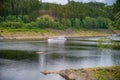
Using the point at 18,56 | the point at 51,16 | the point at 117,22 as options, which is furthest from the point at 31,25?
the point at 117,22

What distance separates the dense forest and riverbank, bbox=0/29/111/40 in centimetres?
342

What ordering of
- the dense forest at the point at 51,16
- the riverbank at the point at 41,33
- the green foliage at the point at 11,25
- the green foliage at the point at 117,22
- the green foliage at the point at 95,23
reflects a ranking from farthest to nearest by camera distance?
the green foliage at the point at 95,23 → the dense forest at the point at 51,16 → the green foliage at the point at 11,25 → the riverbank at the point at 41,33 → the green foliage at the point at 117,22

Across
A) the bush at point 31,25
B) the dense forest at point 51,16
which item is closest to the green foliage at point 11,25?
the dense forest at point 51,16

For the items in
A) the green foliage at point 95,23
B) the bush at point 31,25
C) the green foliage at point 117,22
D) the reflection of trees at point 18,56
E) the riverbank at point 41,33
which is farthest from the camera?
the green foliage at point 95,23

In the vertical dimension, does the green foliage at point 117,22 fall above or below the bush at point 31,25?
above

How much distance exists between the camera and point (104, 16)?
137 meters

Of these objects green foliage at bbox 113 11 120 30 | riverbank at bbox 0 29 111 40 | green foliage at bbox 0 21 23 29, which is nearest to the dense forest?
green foliage at bbox 0 21 23 29

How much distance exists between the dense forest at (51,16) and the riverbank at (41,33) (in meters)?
3.42

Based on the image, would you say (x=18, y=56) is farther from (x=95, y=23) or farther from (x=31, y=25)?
(x=95, y=23)

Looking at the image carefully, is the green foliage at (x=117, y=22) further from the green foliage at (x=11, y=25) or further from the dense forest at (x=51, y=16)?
the green foliage at (x=11, y=25)

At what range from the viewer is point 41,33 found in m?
99.0

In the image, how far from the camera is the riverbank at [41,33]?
3503 inches

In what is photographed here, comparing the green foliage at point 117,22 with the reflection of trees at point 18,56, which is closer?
the green foliage at point 117,22

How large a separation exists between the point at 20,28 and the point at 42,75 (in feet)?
227
